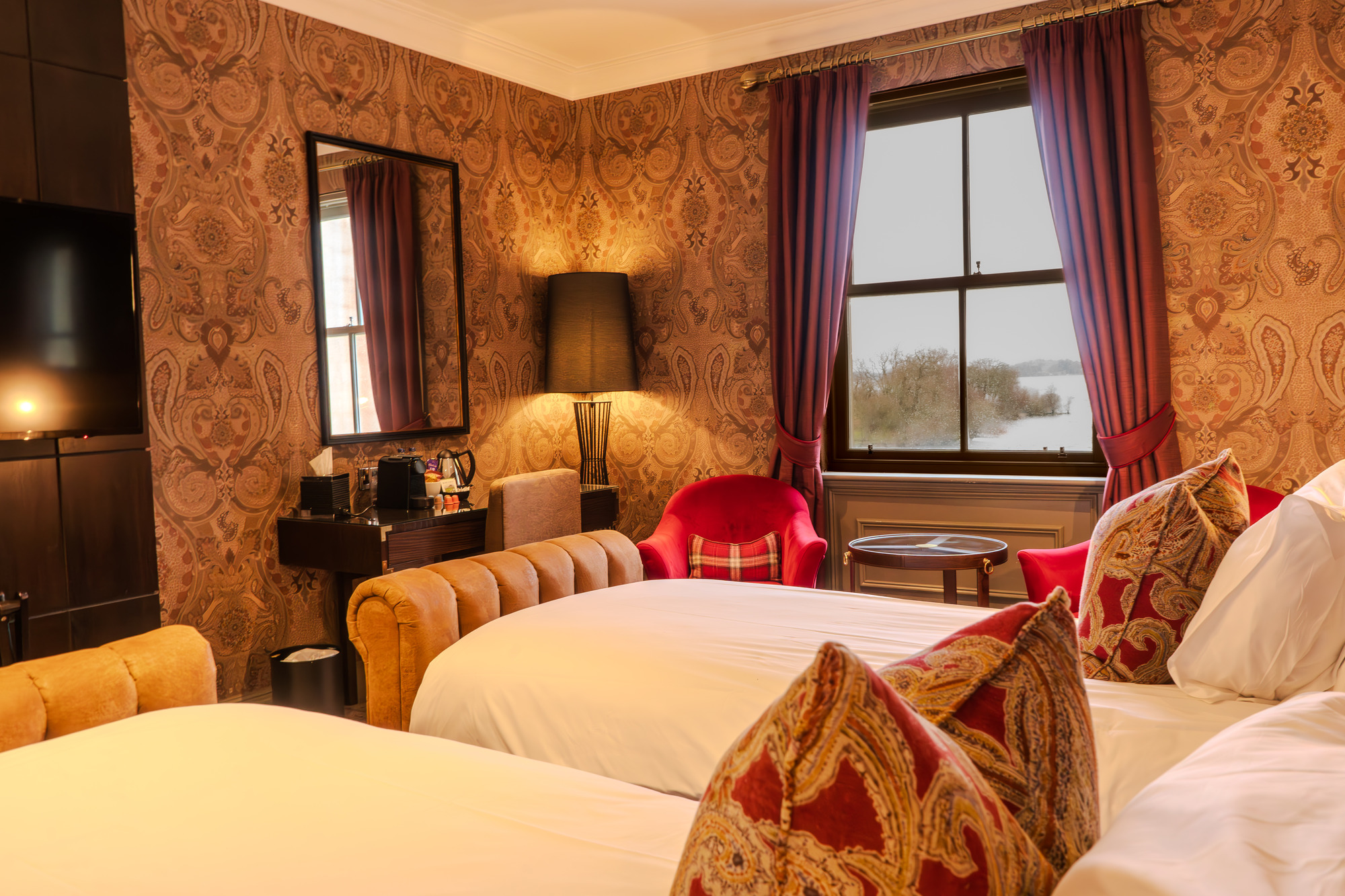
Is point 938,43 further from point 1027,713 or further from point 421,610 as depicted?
point 1027,713

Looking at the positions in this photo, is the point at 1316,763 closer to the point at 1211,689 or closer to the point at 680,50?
the point at 1211,689

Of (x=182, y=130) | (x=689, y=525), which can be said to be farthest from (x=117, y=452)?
(x=689, y=525)

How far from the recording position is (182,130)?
→ 3.46 metres

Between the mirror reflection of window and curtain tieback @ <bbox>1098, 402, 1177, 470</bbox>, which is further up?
the mirror reflection of window

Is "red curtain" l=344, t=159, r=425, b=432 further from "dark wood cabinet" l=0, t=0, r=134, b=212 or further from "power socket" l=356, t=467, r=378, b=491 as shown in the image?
"dark wood cabinet" l=0, t=0, r=134, b=212

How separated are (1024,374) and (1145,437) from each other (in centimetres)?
64

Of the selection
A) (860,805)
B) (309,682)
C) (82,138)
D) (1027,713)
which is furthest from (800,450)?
(860,805)

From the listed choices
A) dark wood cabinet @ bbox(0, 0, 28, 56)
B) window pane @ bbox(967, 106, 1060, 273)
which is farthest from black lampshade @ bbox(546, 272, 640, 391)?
dark wood cabinet @ bbox(0, 0, 28, 56)

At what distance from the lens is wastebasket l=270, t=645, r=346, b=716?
346cm

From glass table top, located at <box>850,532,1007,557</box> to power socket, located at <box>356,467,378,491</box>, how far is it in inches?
81.7

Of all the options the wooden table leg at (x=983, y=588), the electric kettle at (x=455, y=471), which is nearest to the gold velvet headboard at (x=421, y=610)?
the electric kettle at (x=455, y=471)

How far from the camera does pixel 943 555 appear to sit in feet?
10.9

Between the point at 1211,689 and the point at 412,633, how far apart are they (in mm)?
1714

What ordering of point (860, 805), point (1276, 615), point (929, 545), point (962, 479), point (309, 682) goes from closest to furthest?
1. point (860, 805)
2. point (1276, 615)
3. point (309, 682)
4. point (929, 545)
5. point (962, 479)
